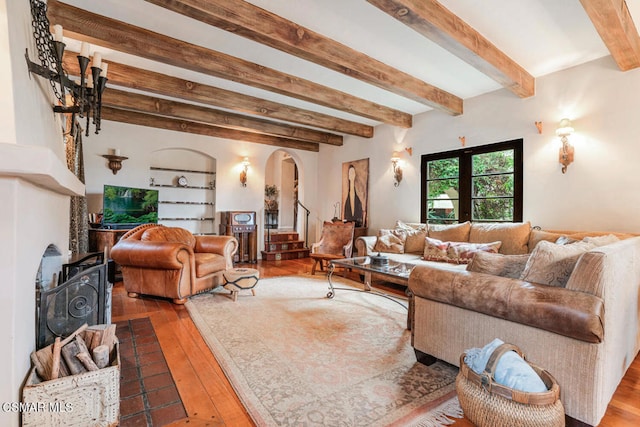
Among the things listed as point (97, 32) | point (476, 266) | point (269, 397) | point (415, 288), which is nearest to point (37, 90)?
point (97, 32)

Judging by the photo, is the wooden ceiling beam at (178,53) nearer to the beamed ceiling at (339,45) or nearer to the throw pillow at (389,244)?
the beamed ceiling at (339,45)

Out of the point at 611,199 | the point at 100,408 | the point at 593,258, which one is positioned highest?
the point at 611,199

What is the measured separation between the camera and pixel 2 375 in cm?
114

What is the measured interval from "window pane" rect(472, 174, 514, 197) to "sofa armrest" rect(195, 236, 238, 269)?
142 inches

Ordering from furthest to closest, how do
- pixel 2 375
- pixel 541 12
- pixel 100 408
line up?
pixel 541 12 → pixel 100 408 → pixel 2 375

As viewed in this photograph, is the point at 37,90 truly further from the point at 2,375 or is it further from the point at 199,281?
the point at 199,281

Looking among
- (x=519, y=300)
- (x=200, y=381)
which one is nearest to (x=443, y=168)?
(x=519, y=300)

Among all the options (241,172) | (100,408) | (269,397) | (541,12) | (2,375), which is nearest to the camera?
(2,375)

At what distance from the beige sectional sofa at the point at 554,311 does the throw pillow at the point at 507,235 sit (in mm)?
1464

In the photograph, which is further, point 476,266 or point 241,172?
point 241,172

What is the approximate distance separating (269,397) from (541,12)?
11.6 feet

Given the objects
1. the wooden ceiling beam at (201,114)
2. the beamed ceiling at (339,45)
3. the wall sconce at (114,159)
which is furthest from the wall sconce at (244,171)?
the wall sconce at (114,159)

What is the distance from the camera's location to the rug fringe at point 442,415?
151 centimetres

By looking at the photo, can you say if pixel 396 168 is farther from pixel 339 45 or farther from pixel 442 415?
pixel 442 415
